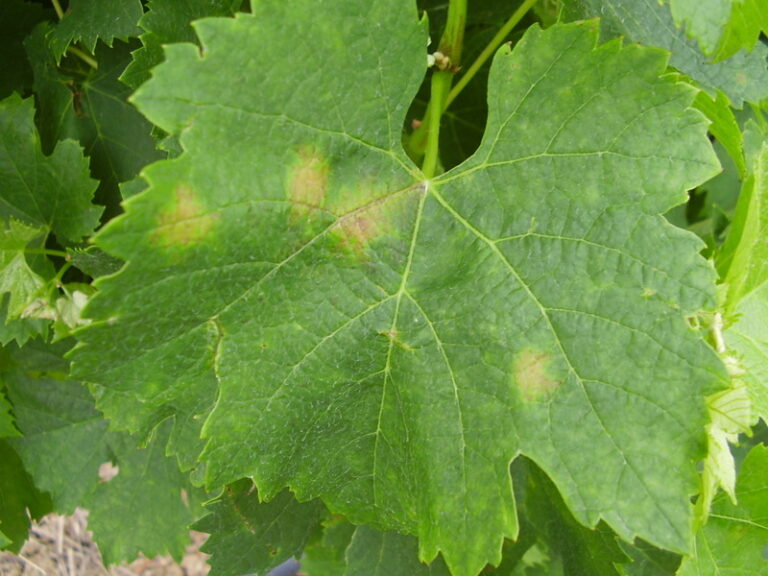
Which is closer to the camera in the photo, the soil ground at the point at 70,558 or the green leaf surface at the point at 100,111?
the green leaf surface at the point at 100,111

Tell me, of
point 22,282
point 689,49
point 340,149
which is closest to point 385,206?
point 340,149

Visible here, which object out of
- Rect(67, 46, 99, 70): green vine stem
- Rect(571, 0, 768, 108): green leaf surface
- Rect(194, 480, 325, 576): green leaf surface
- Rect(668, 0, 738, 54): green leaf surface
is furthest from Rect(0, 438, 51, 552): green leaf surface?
Rect(668, 0, 738, 54): green leaf surface

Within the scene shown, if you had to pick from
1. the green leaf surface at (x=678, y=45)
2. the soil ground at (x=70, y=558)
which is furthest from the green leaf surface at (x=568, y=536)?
the soil ground at (x=70, y=558)

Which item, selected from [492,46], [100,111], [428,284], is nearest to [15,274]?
[100,111]

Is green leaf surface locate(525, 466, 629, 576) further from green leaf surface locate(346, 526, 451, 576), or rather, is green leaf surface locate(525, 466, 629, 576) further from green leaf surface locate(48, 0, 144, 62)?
green leaf surface locate(48, 0, 144, 62)

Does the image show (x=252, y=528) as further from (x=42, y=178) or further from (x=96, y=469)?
(x=42, y=178)

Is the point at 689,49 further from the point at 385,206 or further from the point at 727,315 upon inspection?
the point at 385,206

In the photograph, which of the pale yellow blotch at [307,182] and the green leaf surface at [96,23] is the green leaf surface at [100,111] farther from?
the pale yellow blotch at [307,182]

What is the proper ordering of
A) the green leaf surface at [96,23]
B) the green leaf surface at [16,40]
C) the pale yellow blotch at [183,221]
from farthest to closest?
the green leaf surface at [16,40], the green leaf surface at [96,23], the pale yellow blotch at [183,221]
